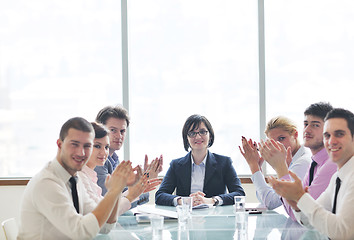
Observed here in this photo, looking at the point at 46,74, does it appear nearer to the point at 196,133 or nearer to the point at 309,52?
the point at 196,133

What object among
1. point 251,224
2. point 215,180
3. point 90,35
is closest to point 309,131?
point 251,224

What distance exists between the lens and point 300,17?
5176 mm

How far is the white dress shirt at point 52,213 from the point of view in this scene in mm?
2173

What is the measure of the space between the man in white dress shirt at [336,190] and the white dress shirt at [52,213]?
0.94 m

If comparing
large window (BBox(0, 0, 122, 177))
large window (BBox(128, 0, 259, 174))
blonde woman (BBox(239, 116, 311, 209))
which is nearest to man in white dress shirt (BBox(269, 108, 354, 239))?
blonde woman (BBox(239, 116, 311, 209))

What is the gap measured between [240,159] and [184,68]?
3.79 ft

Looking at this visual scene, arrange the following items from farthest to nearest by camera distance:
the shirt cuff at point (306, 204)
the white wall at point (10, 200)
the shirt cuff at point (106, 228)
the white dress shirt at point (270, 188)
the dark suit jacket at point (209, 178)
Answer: the white wall at point (10, 200) → the dark suit jacket at point (209, 178) → the white dress shirt at point (270, 188) → the shirt cuff at point (106, 228) → the shirt cuff at point (306, 204)

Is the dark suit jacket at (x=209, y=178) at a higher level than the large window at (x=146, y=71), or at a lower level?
lower

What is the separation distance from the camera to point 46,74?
5285 mm

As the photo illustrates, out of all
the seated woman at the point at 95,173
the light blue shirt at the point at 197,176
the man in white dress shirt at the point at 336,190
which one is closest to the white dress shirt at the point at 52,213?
the seated woman at the point at 95,173

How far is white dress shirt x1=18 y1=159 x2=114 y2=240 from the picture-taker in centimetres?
217

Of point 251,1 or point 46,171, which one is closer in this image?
point 46,171

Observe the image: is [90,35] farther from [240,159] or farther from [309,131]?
[309,131]

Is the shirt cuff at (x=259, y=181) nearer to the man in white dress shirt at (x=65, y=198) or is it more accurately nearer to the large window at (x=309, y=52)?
the man in white dress shirt at (x=65, y=198)
